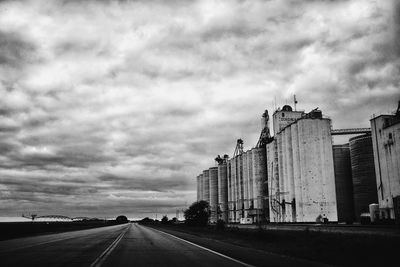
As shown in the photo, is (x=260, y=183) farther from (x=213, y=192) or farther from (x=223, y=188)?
(x=213, y=192)

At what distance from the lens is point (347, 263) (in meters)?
16.4

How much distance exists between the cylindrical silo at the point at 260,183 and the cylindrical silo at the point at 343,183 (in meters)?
20.5

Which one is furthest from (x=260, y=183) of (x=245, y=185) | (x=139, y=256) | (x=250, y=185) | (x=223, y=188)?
(x=139, y=256)

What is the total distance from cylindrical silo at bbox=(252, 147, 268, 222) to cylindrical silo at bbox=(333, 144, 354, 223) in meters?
20.5

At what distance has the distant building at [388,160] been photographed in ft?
203

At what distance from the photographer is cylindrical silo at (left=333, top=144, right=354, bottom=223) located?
97.7 metres

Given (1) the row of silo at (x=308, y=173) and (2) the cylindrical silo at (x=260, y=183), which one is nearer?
(1) the row of silo at (x=308, y=173)

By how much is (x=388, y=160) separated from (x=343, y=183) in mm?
36946

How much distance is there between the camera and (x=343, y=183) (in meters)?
100

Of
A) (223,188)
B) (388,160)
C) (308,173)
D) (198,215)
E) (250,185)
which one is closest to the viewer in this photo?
(388,160)

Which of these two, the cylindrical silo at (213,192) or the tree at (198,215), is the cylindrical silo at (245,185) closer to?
the tree at (198,215)

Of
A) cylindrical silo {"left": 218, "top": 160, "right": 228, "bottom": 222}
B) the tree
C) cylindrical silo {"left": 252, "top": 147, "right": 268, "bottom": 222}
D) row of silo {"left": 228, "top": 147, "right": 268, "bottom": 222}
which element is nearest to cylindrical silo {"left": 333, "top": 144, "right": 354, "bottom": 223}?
row of silo {"left": 228, "top": 147, "right": 268, "bottom": 222}

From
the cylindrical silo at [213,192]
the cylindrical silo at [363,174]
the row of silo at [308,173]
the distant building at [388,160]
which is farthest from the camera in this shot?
the cylindrical silo at [213,192]

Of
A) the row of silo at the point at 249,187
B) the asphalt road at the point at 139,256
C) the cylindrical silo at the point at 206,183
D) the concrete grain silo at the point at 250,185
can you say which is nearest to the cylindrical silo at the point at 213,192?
the cylindrical silo at the point at 206,183
